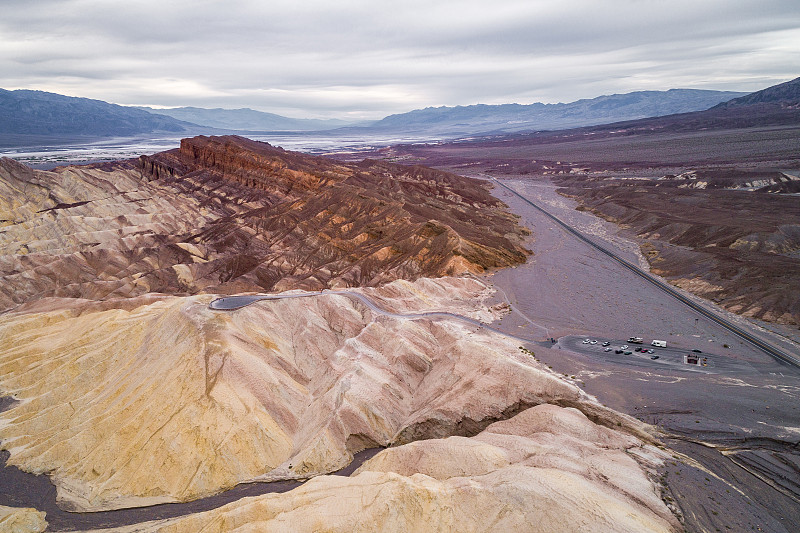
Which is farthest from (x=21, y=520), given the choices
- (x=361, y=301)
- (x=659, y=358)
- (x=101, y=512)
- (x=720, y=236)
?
(x=720, y=236)

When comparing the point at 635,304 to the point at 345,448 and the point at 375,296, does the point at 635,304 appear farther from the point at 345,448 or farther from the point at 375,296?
the point at 345,448

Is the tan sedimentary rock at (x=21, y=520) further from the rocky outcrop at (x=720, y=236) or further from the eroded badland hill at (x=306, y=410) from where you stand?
the rocky outcrop at (x=720, y=236)

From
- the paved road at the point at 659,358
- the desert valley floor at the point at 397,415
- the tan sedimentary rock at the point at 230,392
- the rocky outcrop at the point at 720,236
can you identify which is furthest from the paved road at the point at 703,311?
the tan sedimentary rock at the point at 230,392

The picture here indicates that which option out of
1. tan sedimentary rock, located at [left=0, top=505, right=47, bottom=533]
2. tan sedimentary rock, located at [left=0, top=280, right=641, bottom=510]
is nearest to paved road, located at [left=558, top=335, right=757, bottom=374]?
tan sedimentary rock, located at [left=0, top=280, right=641, bottom=510]

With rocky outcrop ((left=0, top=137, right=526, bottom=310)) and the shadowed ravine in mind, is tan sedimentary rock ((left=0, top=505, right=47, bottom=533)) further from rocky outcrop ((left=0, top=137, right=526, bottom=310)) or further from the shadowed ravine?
rocky outcrop ((left=0, top=137, right=526, bottom=310))

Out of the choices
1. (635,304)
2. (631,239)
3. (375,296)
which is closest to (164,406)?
(375,296)
